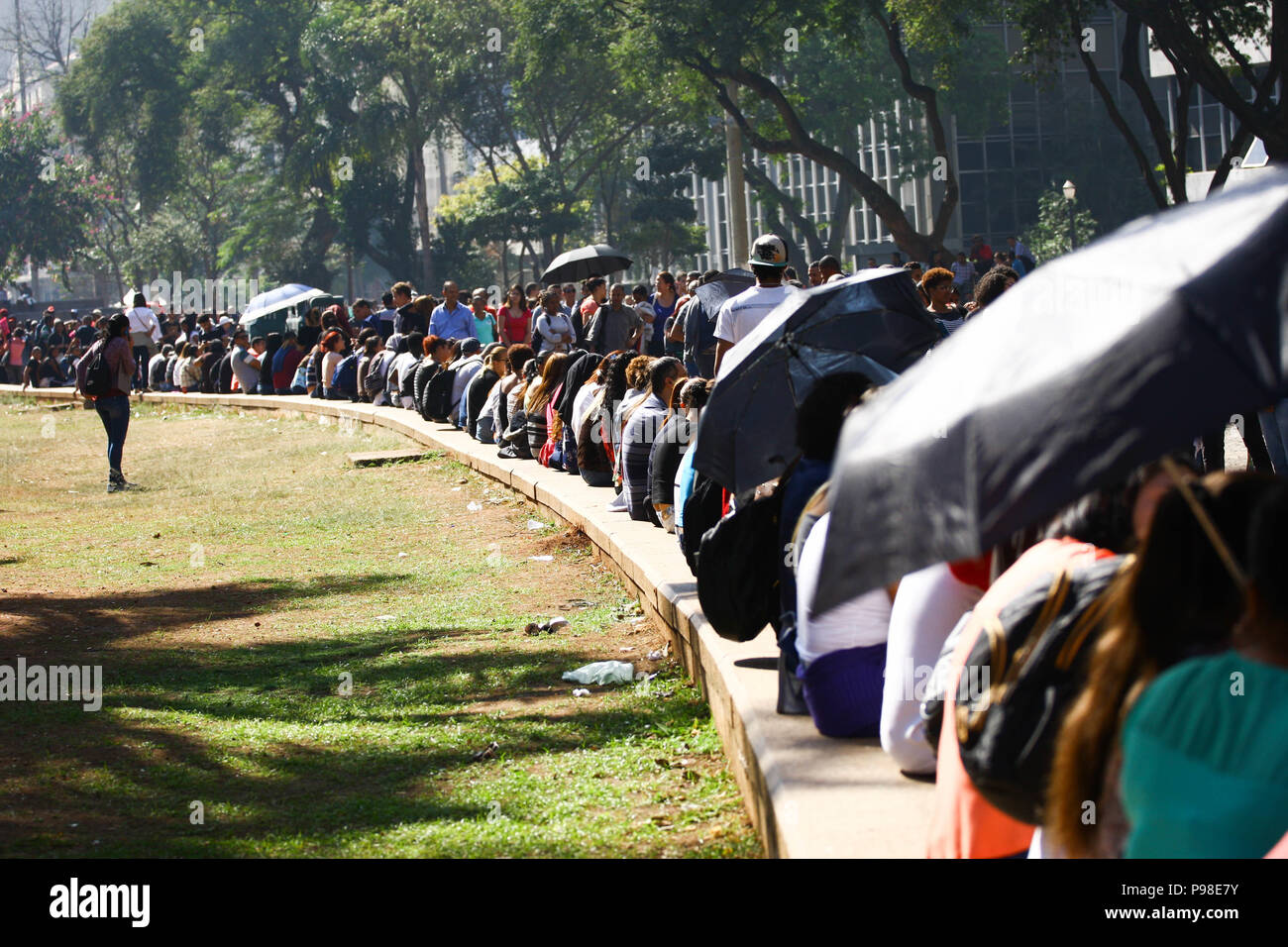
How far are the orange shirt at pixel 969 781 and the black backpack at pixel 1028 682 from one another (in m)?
0.08

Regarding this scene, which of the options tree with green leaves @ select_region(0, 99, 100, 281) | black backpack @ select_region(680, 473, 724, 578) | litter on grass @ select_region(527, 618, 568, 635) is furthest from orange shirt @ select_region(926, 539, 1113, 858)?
tree with green leaves @ select_region(0, 99, 100, 281)

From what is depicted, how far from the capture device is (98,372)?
54.3 feet

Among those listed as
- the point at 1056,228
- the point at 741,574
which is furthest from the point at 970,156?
the point at 741,574

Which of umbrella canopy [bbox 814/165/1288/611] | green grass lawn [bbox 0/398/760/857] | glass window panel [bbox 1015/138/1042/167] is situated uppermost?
glass window panel [bbox 1015/138/1042/167]

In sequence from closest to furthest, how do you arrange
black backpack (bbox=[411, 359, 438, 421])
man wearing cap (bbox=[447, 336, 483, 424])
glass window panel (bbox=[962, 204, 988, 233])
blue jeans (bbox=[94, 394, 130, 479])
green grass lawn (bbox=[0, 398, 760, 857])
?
green grass lawn (bbox=[0, 398, 760, 857]) < blue jeans (bbox=[94, 394, 130, 479]) < man wearing cap (bbox=[447, 336, 483, 424]) < black backpack (bbox=[411, 359, 438, 421]) < glass window panel (bbox=[962, 204, 988, 233])

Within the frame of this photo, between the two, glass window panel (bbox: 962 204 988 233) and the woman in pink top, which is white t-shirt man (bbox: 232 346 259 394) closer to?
the woman in pink top

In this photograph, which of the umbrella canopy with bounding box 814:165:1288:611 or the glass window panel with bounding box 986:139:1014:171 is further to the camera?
the glass window panel with bounding box 986:139:1014:171

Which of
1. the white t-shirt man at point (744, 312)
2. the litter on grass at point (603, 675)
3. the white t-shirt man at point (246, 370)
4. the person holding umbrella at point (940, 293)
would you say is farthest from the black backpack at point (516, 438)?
the white t-shirt man at point (246, 370)

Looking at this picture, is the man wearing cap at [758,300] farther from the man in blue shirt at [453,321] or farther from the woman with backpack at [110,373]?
the man in blue shirt at [453,321]

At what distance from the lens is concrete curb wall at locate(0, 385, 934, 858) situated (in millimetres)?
4176

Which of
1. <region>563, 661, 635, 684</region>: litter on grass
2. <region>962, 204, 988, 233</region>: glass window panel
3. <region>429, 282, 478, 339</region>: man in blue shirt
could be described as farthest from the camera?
<region>962, 204, 988, 233</region>: glass window panel

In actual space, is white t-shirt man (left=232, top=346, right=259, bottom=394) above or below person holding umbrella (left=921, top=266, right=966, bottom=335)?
below

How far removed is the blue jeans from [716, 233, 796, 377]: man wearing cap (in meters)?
8.25

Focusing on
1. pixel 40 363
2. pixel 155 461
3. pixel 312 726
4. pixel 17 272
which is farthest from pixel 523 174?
pixel 312 726
